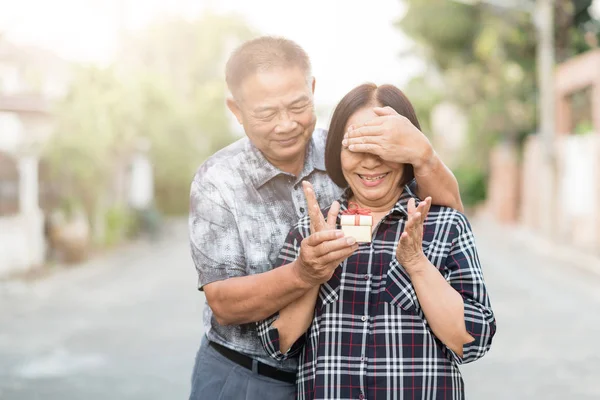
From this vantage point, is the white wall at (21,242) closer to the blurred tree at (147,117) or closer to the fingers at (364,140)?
the blurred tree at (147,117)

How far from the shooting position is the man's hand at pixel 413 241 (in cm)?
216

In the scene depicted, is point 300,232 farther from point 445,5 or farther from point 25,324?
point 445,5

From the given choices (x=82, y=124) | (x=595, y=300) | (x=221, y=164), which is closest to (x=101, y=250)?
(x=82, y=124)

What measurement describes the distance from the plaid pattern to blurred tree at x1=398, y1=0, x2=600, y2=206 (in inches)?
1002

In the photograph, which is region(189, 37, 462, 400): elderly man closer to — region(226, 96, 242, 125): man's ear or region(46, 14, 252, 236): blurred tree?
region(226, 96, 242, 125): man's ear

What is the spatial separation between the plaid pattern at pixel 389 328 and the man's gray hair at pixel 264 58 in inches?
23.7

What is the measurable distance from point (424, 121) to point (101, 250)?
25.1 meters

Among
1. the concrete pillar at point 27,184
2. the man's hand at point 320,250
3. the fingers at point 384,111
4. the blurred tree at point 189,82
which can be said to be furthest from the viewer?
the blurred tree at point 189,82

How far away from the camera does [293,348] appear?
2445mm

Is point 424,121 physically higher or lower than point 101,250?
higher

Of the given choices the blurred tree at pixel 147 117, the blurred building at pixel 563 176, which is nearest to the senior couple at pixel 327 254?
the blurred tree at pixel 147 117

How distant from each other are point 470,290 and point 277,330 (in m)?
0.55

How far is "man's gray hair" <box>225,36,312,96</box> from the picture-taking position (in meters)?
2.53

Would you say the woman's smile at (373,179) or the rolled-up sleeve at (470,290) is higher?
the woman's smile at (373,179)
